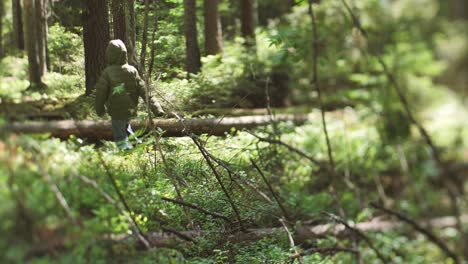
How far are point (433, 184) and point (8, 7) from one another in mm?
35665

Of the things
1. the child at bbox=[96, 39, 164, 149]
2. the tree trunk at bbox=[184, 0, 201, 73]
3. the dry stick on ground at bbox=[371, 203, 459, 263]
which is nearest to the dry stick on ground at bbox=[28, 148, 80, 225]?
the dry stick on ground at bbox=[371, 203, 459, 263]

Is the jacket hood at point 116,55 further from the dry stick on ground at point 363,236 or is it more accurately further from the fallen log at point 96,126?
the dry stick on ground at point 363,236

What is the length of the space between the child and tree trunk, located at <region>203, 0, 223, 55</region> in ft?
34.7

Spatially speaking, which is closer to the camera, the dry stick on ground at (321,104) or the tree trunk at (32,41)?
the dry stick on ground at (321,104)

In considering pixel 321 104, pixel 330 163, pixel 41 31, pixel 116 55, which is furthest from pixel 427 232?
pixel 41 31

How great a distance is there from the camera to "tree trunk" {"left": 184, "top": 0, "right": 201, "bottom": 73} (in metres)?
14.9

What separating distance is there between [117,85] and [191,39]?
33.6 ft

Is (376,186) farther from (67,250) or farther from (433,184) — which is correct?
(67,250)

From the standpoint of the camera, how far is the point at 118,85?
5805mm

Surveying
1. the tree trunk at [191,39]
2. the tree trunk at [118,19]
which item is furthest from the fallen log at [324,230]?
the tree trunk at [191,39]

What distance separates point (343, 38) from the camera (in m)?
3.81

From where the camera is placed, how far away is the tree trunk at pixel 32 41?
1750cm

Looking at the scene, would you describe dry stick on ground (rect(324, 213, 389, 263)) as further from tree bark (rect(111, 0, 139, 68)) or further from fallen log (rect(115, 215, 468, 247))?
tree bark (rect(111, 0, 139, 68))

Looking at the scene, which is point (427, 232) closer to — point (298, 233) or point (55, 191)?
point (298, 233)
